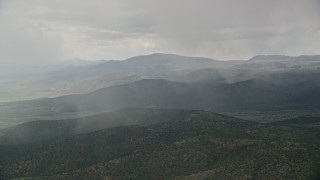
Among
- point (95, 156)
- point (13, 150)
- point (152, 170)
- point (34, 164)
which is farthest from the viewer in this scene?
point (13, 150)

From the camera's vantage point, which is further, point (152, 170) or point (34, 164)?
point (34, 164)

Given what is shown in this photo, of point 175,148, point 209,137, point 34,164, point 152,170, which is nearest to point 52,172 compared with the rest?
point 34,164

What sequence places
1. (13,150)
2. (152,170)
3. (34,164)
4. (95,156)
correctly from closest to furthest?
(152,170)
(34,164)
(95,156)
(13,150)

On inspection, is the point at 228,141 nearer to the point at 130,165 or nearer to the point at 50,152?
the point at 130,165

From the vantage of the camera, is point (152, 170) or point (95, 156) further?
point (95, 156)

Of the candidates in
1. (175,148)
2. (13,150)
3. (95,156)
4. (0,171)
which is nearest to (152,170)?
(175,148)

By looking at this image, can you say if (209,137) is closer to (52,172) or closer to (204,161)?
(204,161)
